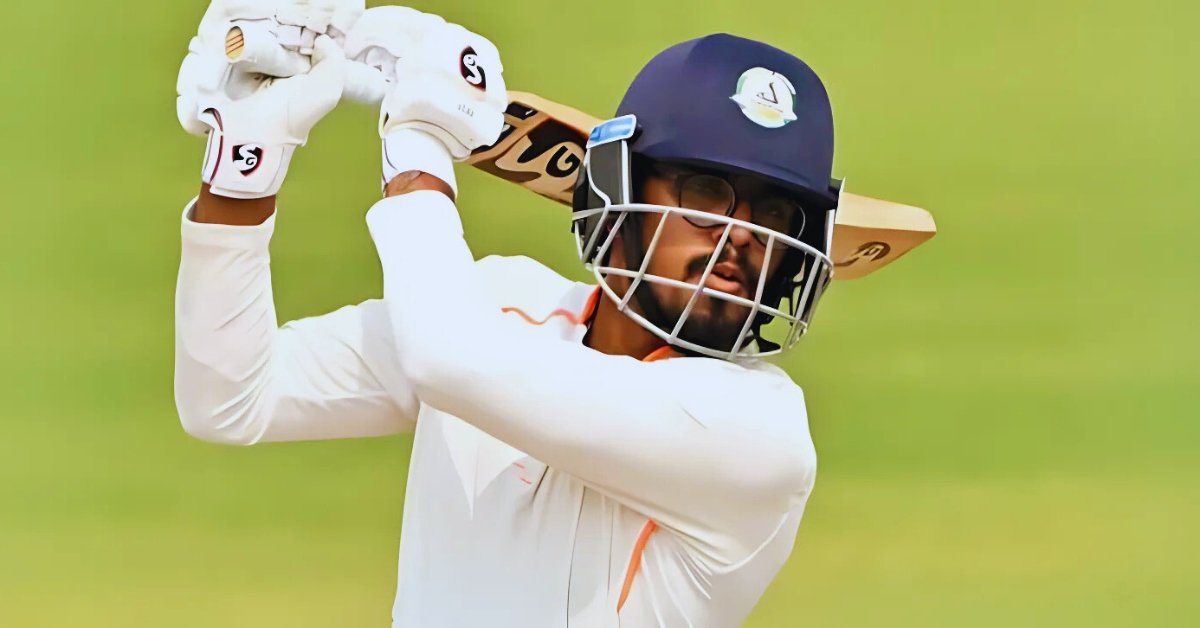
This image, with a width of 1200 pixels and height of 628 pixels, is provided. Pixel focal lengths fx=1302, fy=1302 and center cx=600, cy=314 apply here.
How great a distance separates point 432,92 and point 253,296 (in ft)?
0.95

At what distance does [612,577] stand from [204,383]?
1.49ft

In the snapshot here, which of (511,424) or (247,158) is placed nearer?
(511,424)

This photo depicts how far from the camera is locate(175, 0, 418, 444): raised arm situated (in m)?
→ 1.24

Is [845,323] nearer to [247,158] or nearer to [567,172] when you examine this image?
[567,172]

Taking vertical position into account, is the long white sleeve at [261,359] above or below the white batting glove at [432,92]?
below

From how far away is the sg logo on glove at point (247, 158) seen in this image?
4.09 ft

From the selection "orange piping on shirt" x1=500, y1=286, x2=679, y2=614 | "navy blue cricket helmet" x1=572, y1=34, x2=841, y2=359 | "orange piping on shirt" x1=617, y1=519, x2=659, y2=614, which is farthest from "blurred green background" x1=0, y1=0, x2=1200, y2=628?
"orange piping on shirt" x1=617, y1=519, x2=659, y2=614

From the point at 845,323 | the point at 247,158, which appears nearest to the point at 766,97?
the point at 247,158

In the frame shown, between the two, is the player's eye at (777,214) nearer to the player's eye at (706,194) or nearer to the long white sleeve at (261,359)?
the player's eye at (706,194)

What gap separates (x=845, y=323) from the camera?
221 cm

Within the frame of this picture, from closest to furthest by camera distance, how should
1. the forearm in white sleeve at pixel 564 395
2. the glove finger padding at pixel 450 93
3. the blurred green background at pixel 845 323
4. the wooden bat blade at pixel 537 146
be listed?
1. the forearm in white sleeve at pixel 564 395
2. the glove finger padding at pixel 450 93
3. the wooden bat blade at pixel 537 146
4. the blurred green background at pixel 845 323

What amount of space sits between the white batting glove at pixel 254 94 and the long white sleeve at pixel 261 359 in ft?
0.23

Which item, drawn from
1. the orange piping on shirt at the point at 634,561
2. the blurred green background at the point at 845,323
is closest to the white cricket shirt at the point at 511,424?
the orange piping on shirt at the point at 634,561

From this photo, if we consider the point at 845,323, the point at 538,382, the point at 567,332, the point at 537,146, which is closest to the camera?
the point at 538,382
